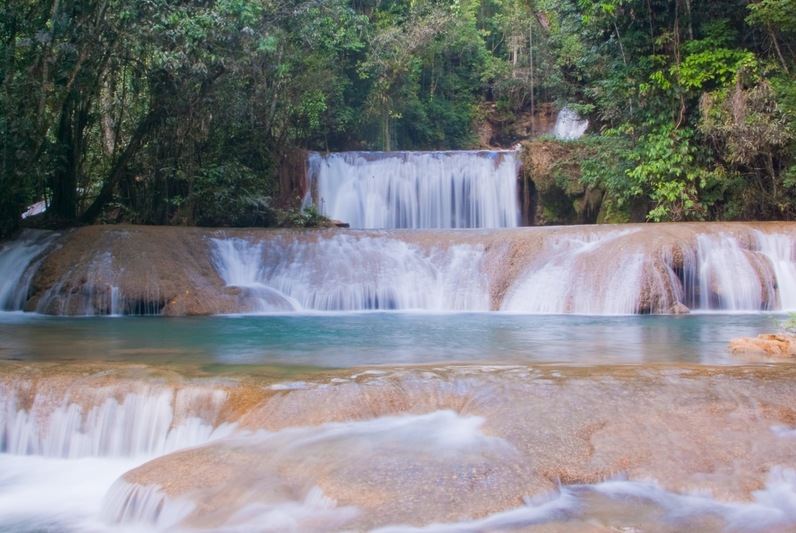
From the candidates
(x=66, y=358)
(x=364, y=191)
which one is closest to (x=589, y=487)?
(x=66, y=358)

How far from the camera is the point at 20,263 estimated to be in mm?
14328

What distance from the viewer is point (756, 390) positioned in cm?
563

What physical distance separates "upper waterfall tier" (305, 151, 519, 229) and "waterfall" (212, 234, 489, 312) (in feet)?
21.2

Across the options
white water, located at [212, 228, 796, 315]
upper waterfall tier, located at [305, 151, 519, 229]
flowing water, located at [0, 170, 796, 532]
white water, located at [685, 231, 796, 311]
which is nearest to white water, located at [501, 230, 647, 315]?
white water, located at [212, 228, 796, 315]

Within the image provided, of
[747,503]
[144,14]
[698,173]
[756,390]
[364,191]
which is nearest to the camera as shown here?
[747,503]

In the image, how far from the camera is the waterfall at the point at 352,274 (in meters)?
14.0

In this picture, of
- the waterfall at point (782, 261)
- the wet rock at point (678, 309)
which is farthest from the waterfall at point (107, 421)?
the waterfall at point (782, 261)

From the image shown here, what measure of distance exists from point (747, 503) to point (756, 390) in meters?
1.33

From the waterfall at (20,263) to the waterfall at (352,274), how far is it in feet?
10.6

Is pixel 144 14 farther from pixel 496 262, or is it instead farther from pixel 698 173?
pixel 698 173

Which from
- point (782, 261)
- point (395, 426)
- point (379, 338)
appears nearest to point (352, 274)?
point (379, 338)

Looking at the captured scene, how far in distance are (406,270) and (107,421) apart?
29.0 ft

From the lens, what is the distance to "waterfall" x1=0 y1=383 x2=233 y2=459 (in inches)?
233

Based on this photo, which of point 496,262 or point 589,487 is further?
point 496,262
